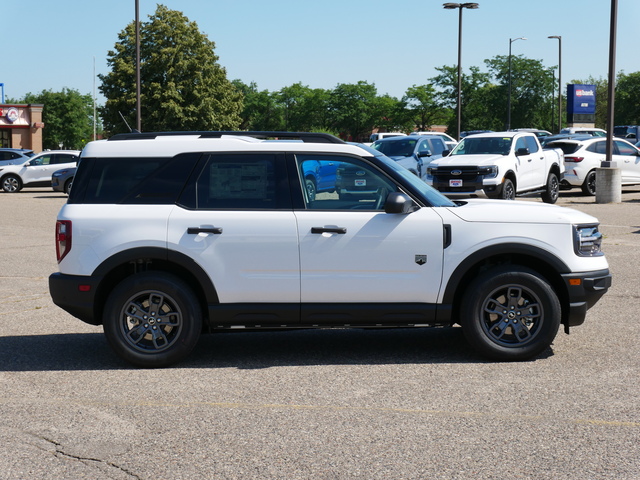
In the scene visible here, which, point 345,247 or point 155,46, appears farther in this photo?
point 155,46

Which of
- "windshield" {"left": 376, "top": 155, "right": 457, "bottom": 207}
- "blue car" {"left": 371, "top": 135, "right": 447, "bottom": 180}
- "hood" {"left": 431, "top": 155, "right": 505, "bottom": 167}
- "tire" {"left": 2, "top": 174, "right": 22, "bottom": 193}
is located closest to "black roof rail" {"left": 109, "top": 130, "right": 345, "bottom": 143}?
"windshield" {"left": 376, "top": 155, "right": 457, "bottom": 207}

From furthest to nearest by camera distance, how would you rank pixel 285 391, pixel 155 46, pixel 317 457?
pixel 155 46 < pixel 285 391 < pixel 317 457

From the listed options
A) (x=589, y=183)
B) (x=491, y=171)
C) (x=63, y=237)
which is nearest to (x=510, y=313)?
(x=63, y=237)

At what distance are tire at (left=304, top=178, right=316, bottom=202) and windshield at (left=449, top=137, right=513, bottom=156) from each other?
16.5 meters

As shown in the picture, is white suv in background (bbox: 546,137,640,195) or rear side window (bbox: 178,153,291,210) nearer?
rear side window (bbox: 178,153,291,210)

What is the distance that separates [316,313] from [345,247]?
54 cm

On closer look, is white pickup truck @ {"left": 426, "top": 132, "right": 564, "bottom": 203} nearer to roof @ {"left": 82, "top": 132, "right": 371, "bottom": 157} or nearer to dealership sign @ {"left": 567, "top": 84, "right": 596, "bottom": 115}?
roof @ {"left": 82, "top": 132, "right": 371, "bottom": 157}

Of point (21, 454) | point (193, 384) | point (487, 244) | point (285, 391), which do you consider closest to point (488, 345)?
point (487, 244)

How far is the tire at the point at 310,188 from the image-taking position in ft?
22.4

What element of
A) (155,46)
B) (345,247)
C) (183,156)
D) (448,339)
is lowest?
(448,339)

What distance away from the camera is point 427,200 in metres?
6.87

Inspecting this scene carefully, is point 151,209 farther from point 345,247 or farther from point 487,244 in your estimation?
point 487,244

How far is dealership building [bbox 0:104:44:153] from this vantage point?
70.1 m

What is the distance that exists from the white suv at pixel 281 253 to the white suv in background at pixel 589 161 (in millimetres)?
20729
